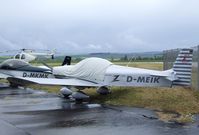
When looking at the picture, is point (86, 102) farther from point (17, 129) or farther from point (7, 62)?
point (7, 62)

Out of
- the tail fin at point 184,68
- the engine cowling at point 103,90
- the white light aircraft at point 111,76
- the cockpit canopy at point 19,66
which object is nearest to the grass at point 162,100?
the engine cowling at point 103,90

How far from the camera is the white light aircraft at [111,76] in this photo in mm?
14250

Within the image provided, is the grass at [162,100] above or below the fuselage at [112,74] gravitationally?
below

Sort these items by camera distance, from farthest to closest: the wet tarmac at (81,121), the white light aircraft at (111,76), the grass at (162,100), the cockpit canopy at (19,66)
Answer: the cockpit canopy at (19,66), the white light aircraft at (111,76), the grass at (162,100), the wet tarmac at (81,121)

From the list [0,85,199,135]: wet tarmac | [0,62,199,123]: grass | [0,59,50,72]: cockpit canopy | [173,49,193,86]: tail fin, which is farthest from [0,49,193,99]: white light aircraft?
[0,59,50,72]: cockpit canopy

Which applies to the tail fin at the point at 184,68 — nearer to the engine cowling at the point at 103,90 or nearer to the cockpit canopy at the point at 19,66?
the engine cowling at the point at 103,90

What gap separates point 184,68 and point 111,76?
309cm

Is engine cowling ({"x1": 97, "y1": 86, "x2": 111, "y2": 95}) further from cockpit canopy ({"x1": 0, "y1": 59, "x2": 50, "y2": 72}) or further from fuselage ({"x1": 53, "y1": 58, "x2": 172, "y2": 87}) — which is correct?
cockpit canopy ({"x1": 0, "y1": 59, "x2": 50, "y2": 72})

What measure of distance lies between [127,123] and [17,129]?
2.92 meters

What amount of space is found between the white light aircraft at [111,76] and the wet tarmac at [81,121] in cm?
147

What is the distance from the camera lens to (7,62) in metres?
23.2

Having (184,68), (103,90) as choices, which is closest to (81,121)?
(184,68)

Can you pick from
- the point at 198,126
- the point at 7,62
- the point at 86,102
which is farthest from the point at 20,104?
the point at 7,62

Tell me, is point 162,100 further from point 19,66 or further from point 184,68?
point 19,66
